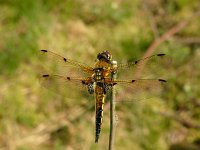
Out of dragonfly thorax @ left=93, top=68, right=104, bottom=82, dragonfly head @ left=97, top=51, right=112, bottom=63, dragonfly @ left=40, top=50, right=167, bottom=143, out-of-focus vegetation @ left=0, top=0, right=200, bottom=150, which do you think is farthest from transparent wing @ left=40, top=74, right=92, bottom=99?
out-of-focus vegetation @ left=0, top=0, right=200, bottom=150

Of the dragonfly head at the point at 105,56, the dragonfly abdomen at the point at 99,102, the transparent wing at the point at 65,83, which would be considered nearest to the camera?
the dragonfly head at the point at 105,56

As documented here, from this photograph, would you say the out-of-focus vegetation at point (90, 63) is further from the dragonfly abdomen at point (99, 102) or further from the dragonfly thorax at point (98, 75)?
the dragonfly thorax at point (98, 75)

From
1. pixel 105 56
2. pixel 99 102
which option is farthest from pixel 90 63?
pixel 105 56

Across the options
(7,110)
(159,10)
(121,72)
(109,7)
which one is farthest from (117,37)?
(121,72)

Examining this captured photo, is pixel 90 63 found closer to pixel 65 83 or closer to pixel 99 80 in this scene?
pixel 65 83

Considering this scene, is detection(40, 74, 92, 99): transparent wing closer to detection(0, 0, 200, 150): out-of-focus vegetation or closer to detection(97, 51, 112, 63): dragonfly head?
detection(97, 51, 112, 63): dragonfly head

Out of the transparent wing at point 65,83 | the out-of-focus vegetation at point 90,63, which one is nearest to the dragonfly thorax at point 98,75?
the transparent wing at point 65,83

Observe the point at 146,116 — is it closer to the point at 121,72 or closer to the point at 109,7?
the point at 109,7
